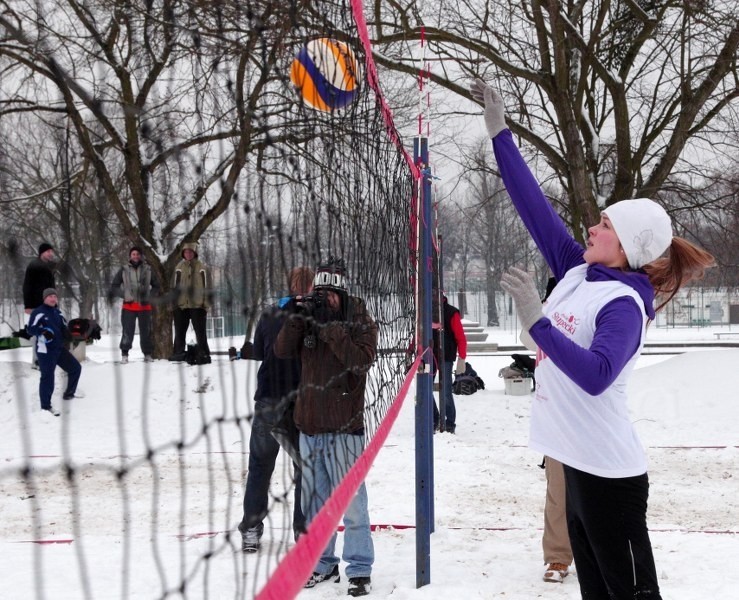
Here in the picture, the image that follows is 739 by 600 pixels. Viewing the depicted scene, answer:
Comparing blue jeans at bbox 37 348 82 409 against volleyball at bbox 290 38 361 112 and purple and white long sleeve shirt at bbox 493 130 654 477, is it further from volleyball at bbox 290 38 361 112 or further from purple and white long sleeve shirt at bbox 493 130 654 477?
purple and white long sleeve shirt at bbox 493 130 654 477

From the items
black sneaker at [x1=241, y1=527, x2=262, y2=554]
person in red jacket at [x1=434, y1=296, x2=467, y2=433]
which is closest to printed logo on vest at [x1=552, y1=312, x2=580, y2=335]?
black sneaker at [x1=241, y1=527, x2=262, y2=554]

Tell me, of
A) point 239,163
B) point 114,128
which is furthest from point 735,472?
point 114,128

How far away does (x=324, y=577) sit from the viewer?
421 cm

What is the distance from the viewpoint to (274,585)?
164cm

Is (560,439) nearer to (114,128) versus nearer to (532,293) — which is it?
(532,293)

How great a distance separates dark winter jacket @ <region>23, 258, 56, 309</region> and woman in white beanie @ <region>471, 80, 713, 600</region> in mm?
1296

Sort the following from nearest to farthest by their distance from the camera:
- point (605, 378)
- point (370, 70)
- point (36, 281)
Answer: point (36, 281) → point (605, 378) → point (370, 70)

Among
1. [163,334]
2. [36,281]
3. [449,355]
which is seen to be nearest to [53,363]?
[36,281]

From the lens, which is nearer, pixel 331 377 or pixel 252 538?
→ pixel 331 377

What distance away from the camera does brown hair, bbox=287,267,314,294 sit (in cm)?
269

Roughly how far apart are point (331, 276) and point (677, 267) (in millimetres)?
1166

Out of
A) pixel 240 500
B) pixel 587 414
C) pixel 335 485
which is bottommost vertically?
pixel 240 500

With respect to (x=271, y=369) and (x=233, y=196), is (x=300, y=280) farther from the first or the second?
(x=271, y=369)

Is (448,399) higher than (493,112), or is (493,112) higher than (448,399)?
(493,112)
